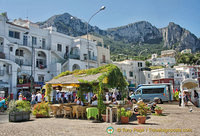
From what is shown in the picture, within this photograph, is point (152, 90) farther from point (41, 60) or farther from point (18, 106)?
point (41, 60)

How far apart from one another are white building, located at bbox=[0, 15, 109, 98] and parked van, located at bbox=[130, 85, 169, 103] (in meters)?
16.2

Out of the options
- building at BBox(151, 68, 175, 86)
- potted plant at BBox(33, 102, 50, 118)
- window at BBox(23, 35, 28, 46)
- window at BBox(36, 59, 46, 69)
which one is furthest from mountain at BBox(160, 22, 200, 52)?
potted plant at BBox(33, 102, 50, 118)

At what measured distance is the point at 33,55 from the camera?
119 feet

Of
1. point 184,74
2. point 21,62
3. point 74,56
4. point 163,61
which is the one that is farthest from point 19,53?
point 163,61

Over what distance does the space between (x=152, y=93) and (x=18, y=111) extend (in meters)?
20.7

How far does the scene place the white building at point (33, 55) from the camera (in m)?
31.8

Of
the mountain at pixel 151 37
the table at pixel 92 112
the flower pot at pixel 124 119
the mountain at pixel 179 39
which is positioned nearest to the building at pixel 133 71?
the table at pixel 92 112

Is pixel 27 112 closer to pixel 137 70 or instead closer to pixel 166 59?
pixel 137 70

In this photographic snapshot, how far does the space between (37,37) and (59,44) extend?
513 centimetres

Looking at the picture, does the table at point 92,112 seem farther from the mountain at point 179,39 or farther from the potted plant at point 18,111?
the mountain at point 179,39

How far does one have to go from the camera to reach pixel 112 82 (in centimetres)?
1372

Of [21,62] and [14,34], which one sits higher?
[14,34]

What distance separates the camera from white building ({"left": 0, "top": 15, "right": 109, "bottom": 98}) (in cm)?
3183

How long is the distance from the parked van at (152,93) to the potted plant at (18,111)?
19306mm
